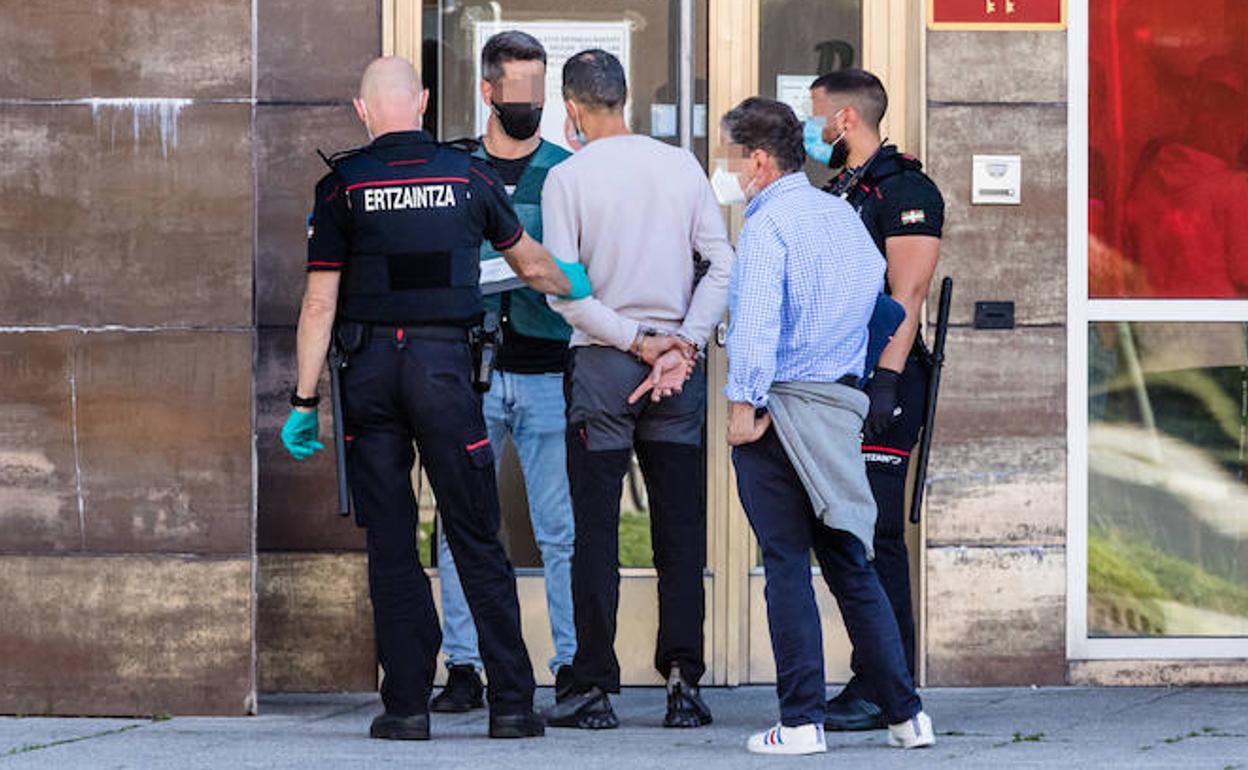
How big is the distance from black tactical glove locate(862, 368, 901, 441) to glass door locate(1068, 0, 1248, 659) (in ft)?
5.29

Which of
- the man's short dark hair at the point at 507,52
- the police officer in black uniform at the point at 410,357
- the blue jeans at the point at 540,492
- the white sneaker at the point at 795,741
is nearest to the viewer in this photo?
the white sneaker at the point at 795,741

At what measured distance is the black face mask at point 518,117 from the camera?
27.0ft

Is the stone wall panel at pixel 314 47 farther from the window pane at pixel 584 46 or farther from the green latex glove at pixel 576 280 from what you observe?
the green latex glove at pixel 576 280

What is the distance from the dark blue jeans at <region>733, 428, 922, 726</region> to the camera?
23.7 ft

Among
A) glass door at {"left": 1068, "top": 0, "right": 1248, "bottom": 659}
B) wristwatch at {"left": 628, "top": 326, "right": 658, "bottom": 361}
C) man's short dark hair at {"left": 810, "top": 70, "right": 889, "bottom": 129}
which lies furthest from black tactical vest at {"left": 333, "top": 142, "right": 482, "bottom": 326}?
glass door at {"left": 1068, "top": 0, "right": 1248, "bottom": 659}

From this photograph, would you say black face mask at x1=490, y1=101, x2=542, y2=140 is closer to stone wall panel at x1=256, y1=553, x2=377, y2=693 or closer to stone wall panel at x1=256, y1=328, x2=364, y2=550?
stone wall panel at x1=256, y1=328, x2=364, y2=550

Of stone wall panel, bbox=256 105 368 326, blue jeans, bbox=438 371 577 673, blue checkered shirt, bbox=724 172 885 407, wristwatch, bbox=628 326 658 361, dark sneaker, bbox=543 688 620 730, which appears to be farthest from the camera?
stone wall panel, bbox=256 105 368 326

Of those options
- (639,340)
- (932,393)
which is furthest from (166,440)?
(932,393)

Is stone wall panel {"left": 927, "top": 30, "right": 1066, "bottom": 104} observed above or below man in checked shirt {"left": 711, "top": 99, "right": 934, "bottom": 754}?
above

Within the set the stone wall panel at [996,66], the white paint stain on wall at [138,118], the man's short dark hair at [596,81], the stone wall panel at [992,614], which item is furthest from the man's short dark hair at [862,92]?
the white paint stain on wall at [138,118]

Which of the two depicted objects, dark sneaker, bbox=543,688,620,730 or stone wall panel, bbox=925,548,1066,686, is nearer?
dark sneaker, bbox=543,688,620,730

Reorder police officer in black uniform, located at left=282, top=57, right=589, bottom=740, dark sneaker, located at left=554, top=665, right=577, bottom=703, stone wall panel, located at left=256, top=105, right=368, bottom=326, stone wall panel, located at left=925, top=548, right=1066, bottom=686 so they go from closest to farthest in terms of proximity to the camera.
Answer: police officer in black uniform, located at left=282, top=57, right=589, bottom=740, dark sneaker, located at left=554, top=665, right=577, bottom=703, stone wall panel, located at left=256, top=105, right=368, bottom=326, stone wall panel, located at left=925, top=548, right=1066, bottom=686

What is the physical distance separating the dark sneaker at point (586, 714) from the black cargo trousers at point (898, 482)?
76cm

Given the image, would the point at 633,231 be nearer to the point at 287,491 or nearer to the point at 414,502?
the point at 414,502
